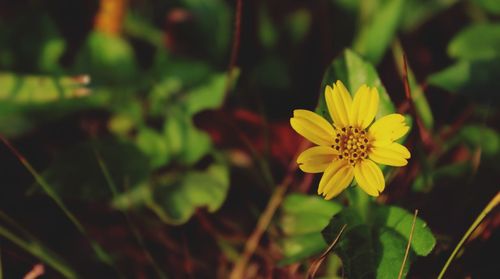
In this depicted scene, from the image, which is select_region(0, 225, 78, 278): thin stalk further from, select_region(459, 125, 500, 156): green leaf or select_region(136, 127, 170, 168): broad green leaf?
select_region(459, 125, 500, 156): green leaf

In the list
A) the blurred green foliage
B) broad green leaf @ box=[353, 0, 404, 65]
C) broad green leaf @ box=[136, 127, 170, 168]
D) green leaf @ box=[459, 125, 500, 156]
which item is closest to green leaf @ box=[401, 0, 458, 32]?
the blurred green foliage

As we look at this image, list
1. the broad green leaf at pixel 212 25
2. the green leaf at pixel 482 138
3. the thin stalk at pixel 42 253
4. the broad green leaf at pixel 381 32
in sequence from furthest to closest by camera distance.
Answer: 1. the broad green leaf at pixel 212 25
2. the broad green leaf at pixel 381 32
3. the green leaf at pixel 482 138
4. the thin stalk at pixel 42 253

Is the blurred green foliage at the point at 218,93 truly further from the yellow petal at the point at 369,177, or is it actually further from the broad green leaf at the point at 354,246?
the yellow petal at the point at 369,177

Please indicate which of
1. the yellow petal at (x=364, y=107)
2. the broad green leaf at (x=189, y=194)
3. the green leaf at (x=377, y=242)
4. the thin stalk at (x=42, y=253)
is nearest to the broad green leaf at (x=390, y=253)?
the green leaf at (x=377, y=242)

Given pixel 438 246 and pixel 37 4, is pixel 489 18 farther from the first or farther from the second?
pixel 37 4

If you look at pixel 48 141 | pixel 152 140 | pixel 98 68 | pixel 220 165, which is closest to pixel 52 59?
pixel 98 68

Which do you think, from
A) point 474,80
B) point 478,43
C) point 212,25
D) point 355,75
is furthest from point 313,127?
point 212,25

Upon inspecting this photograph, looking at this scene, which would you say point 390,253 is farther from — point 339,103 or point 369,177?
point 339,103
